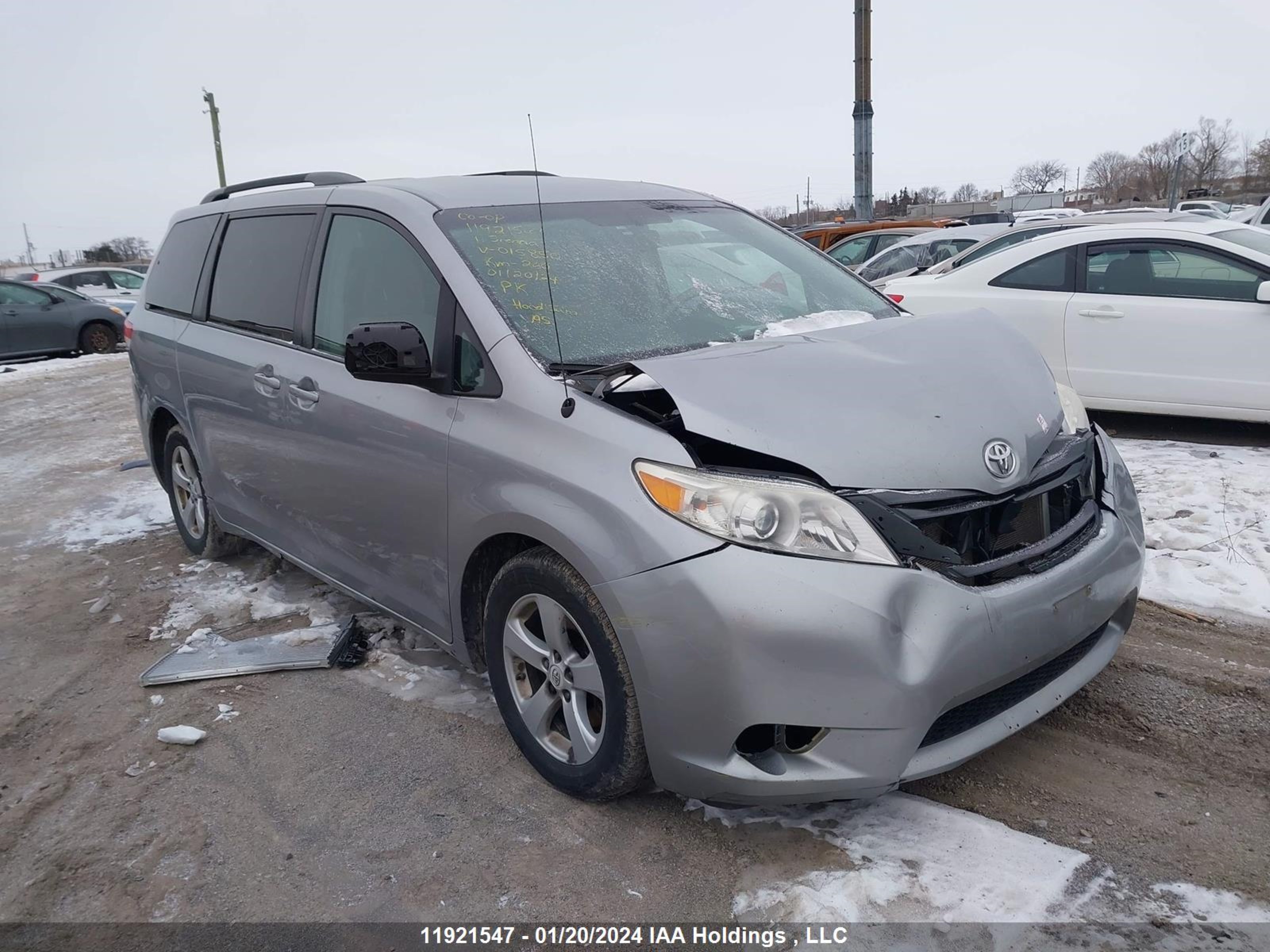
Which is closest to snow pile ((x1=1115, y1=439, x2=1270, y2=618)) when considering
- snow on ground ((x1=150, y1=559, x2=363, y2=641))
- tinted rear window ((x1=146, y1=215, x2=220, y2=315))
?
snow on ground ((x1=150, y1=559, x2=363, y2=641))

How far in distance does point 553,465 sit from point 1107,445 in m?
2.00

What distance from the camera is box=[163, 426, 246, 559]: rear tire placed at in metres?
5.18

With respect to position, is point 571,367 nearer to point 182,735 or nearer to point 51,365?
point 182,735

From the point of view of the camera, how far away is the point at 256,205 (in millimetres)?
4598

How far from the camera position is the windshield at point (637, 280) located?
10.3 ft

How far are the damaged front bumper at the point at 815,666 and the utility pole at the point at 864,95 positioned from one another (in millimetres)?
17144

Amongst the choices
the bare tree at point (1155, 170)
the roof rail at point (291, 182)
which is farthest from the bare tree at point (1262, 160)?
the roof rail at point (291, 182)

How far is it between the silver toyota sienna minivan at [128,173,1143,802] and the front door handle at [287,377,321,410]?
18 millimetres

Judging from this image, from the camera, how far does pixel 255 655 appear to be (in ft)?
13.6

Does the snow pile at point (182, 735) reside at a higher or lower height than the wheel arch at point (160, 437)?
lower

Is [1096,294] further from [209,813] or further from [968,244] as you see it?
[209,813]

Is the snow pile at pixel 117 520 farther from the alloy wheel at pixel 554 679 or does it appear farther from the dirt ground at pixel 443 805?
the alloy wheel at pixel 554 679

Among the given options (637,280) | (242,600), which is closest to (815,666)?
(637,280)

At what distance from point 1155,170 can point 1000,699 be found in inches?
3605
